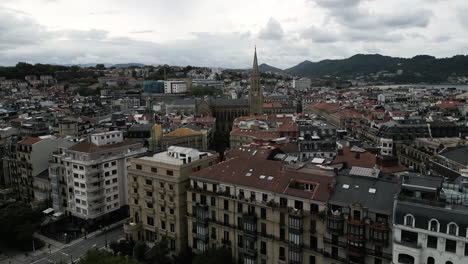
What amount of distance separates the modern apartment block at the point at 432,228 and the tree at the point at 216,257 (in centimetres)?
1991

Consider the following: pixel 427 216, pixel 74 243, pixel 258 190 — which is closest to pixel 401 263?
pixel 427 216

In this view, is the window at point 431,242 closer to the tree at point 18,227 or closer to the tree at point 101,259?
the tree at point 101,259

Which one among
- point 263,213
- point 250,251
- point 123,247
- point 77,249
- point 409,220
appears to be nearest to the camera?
point 409,220

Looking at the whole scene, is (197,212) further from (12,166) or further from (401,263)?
(12,166)

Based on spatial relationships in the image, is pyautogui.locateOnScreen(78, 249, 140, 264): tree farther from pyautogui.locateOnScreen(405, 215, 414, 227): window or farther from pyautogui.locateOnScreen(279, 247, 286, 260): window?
pyautogui.locateOnScreen(405, 215, 414, 227): window

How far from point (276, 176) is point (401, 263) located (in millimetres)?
17802

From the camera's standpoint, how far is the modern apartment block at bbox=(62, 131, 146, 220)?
6538 centimetres

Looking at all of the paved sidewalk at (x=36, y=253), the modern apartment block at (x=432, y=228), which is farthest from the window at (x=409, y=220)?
the paved sidewalk at (x=36, y=253)

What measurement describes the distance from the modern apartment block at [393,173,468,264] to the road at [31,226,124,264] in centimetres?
4684

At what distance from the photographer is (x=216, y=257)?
43.9 metres

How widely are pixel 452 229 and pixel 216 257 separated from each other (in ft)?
84.5

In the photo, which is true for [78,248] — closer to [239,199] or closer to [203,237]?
[203,237]

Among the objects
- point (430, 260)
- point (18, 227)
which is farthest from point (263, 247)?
point (18, 227)

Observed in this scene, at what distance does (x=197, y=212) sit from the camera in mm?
50500
